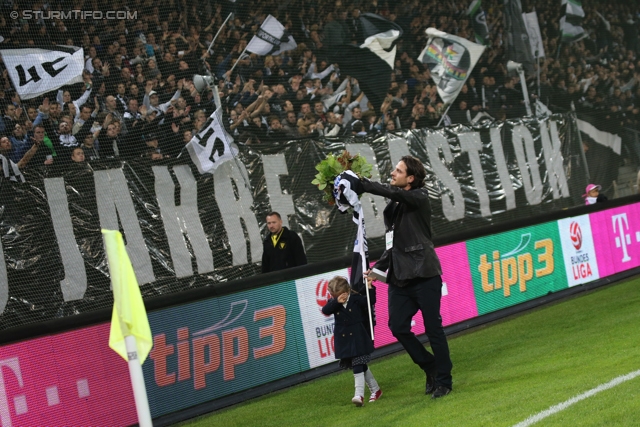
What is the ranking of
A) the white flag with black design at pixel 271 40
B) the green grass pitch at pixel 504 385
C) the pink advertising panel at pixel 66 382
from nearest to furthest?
1. the green grass pitch at pixel 504 385
2. the pink advertising panel at pixel 66 382
3. the white flag with black design at pixel 271 40

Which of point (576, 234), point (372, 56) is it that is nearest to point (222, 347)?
point (576, 234)

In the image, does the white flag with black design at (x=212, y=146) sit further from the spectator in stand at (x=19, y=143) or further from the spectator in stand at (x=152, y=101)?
the spectator in stand at (x=19, y=143)

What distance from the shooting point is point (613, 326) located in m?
10.1

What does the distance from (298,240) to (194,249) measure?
1.75 m

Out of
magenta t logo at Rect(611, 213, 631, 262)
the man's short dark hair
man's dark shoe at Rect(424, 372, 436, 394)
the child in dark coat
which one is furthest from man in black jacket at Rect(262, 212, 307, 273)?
magenta t logo at Rect(611, 213, 631, 262)

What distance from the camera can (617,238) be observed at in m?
15.4

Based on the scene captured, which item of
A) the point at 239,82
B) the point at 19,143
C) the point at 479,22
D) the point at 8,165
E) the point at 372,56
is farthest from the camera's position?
the point at 479,22

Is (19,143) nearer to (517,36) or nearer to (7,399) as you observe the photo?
(7,399)

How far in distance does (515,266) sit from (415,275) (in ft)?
19.9

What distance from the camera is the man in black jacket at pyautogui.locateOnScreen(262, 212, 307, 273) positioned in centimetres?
1145

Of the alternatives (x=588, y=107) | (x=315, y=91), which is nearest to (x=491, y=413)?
(x=315, y=91)

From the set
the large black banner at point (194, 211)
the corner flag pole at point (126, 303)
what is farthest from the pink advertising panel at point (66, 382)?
the corner flag pole at point (126, 303)

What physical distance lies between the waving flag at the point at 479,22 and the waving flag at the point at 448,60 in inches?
22.2

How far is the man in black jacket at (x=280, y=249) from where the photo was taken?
11.4 m
